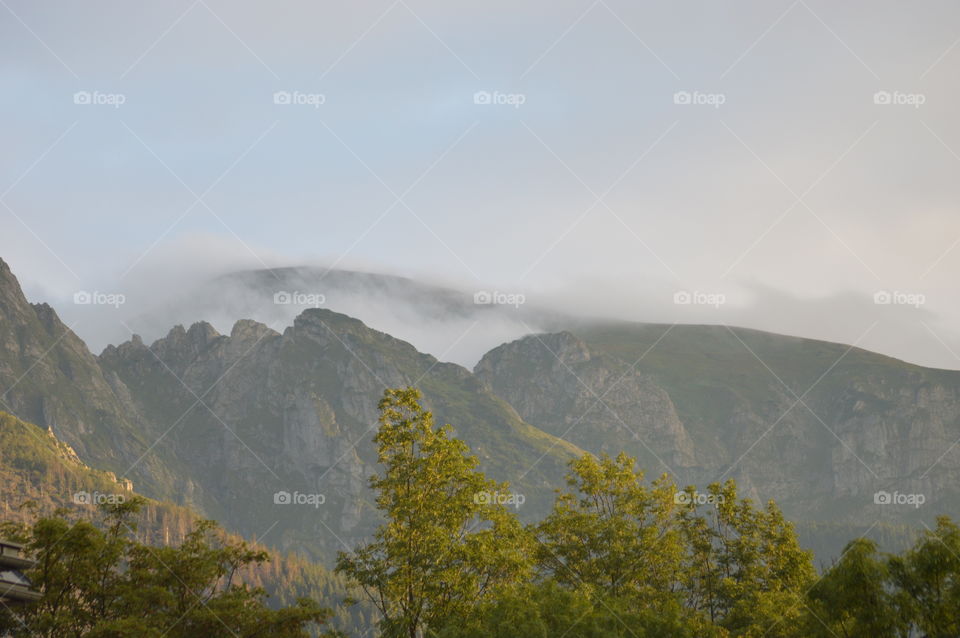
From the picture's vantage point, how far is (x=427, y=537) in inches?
1822

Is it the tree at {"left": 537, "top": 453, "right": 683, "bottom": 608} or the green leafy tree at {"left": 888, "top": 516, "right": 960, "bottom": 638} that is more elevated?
the tree at {"left": 537, "top": 453, "right": 683, "bottom": 608}

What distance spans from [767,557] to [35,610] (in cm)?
4067

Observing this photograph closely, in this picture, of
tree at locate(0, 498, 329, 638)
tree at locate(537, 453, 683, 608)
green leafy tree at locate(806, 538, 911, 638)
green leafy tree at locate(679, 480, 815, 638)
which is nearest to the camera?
green leafy tree at locate(806, 538, 911, 638)

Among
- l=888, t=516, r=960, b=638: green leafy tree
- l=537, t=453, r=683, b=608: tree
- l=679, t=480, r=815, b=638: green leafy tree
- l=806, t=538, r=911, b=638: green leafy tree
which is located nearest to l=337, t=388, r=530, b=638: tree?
l=537, t=453, r=683, b=608: tree

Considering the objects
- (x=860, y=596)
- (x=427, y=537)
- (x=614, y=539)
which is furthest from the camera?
(x=614, y=539)

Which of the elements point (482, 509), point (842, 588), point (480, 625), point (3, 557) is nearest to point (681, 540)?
point (482, 509)

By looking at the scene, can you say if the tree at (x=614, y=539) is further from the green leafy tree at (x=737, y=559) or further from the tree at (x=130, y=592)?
the tree at (x=130, y=592)

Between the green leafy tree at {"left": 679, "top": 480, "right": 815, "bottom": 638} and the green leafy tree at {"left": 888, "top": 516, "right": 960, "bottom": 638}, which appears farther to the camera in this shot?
the green leafy tree at {"left": 679, "top": 480, "right": 815, "bottom": 638}

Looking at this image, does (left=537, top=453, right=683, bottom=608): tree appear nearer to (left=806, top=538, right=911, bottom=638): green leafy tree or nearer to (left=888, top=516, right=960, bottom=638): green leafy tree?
(left=806, top=538, right=911, bottom=638): green leafy tree

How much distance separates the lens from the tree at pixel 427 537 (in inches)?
1811

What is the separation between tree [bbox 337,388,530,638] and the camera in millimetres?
46000

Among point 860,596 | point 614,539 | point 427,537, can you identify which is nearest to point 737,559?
point 614,539

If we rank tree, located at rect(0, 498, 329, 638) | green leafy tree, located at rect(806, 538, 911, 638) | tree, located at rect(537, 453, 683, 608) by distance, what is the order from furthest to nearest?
tree, located at rect(537, 453, 683, 608), tree, located at rect(0, 498, 329, 638), green leafy tree, located at rect(806, 538, 911, 638)

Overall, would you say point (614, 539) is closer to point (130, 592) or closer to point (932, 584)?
point (932, 584)
